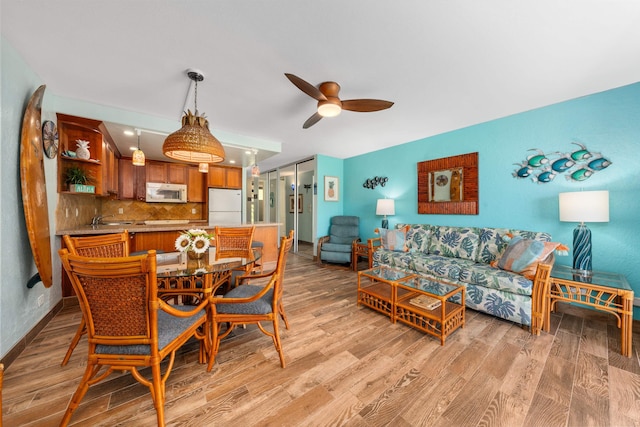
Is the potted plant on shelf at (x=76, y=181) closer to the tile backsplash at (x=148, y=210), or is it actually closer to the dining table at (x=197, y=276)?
the dining table at (x=197, y=276)

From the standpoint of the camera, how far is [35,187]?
1994 mm

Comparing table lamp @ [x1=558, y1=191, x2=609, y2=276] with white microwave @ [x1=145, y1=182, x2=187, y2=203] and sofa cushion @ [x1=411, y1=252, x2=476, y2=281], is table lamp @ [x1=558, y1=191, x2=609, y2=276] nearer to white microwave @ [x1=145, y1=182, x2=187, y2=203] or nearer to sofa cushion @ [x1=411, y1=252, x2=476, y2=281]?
sofa cushion @ [x1=411, y1=252, x2=476, y2=281]

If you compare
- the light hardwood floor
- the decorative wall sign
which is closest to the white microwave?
the light hardwood floor

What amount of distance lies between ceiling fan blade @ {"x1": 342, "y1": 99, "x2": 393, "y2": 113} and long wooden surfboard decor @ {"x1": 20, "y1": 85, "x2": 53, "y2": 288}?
9.05 feet

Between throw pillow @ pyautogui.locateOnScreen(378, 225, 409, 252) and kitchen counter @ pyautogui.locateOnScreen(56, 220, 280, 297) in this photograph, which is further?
throw pillow @ pyautogui.locateOnScreen(378, 225, 409, 252)

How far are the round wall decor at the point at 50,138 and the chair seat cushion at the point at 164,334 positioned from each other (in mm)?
2394

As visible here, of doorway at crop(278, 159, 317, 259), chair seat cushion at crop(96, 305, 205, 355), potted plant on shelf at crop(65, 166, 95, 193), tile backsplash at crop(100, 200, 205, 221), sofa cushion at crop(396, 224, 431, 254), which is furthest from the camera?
doorway at crop(278, 159, 317, 259)

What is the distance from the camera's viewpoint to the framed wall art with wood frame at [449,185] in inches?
136

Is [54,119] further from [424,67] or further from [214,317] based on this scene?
[424,67]

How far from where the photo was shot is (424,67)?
206cm

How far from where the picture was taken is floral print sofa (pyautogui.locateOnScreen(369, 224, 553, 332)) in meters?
2.31

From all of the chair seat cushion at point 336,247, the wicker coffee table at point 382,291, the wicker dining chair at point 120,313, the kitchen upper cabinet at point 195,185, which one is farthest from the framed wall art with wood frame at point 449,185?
the kitchen upper cabinet at point 195,185

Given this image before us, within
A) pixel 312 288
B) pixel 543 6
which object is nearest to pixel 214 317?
pixel 312 288

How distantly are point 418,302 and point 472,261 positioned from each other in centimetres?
137
